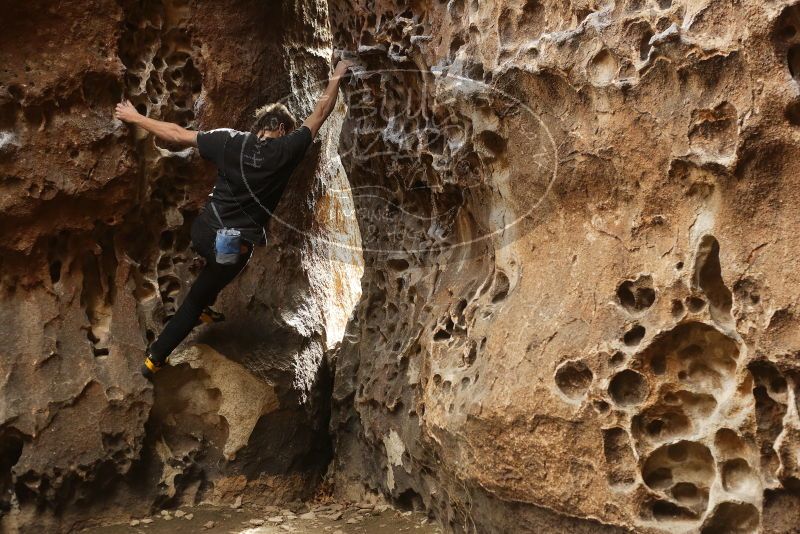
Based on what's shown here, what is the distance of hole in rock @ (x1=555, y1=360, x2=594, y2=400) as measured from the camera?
113 inches

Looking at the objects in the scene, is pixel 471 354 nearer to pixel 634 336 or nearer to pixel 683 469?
pixel 634 336

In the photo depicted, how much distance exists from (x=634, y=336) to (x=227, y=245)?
1731 mm

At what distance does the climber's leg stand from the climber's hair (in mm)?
498

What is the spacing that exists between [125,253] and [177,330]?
475 millimetres

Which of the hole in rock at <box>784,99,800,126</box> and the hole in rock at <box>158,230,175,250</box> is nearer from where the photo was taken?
the hole in rock at <box>784,99,800,126</box>

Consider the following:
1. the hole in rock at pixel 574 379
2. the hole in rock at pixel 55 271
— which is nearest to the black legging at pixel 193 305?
the hole in rock at pixel 55 271

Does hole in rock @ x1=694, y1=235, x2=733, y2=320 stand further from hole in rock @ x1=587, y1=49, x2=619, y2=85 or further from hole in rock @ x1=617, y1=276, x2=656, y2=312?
hole in rock @ x1=587, y1=49, x2=619, y2=85

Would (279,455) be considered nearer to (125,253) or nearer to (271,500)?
(271,500)

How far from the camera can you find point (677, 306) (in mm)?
2697

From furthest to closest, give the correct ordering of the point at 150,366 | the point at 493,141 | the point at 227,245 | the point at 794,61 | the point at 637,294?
the point at 150,366, the point at 227,245, the point at 493,141, the point at 637,294, the point at 794,61

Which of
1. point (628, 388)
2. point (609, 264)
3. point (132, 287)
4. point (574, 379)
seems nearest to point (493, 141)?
point (609, 264)

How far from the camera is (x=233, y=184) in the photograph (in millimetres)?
3814

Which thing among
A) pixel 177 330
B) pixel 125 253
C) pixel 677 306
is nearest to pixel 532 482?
pixel 677 306

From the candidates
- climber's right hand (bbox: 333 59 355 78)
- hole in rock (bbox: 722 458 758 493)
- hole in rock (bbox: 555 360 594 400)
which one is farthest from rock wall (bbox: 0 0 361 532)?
hole in rock (bbox: 722 458 758 493)
